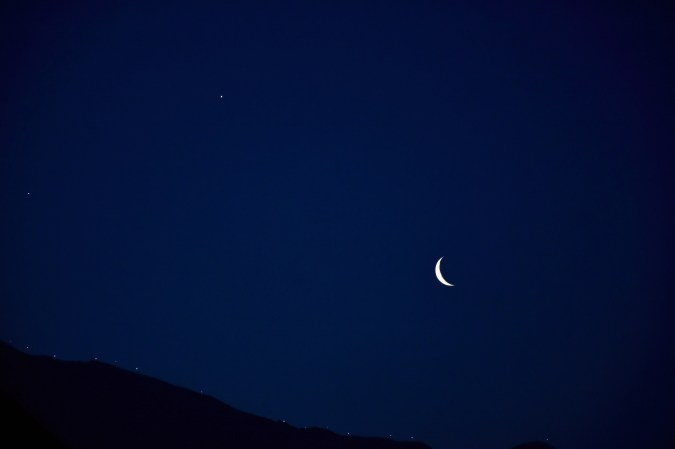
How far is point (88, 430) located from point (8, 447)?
51.6m

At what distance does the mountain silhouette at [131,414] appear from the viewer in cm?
5353

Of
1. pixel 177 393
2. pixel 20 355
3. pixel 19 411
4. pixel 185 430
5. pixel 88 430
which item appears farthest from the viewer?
pixel 177 393

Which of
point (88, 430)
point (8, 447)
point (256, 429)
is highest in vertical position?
point (256, 429)

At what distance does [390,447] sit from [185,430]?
2782 centimetres

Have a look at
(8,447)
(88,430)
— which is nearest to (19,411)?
(8,447)

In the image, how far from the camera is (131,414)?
6016 cm

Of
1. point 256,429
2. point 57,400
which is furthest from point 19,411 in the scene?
point 256,429

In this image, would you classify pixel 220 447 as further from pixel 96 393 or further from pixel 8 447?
pixel 8 447

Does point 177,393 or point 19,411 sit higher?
point 177,393

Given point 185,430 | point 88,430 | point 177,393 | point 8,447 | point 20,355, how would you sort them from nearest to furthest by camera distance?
point 8,447, point 88,430, point 20,355, point 185,430, point 177,393

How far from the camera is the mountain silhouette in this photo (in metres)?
53.5

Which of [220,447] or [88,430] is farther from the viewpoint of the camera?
[220,447]

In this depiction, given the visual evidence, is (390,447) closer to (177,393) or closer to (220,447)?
(220,447)

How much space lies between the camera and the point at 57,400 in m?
56.1
